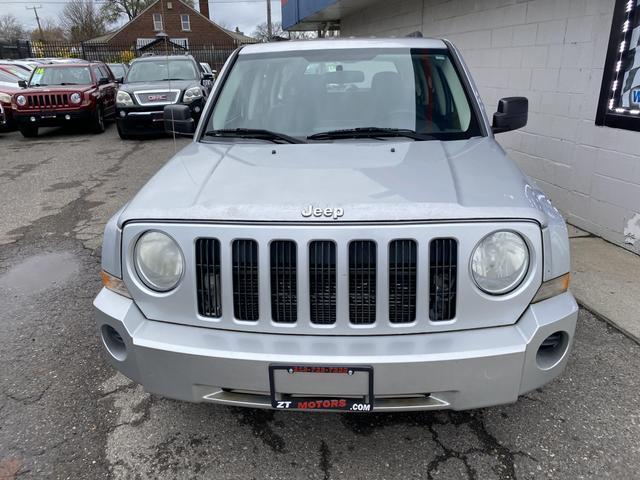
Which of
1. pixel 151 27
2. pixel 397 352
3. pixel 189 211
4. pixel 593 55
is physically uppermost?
pixel 151 27

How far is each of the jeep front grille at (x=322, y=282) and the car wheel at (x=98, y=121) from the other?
12.8 metres

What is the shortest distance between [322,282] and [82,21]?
67259mm

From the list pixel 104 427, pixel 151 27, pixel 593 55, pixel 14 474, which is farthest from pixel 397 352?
pixel 151 27

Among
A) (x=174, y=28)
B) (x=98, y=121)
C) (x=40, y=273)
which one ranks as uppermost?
(x=174, y=28)

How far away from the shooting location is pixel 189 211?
2188mm

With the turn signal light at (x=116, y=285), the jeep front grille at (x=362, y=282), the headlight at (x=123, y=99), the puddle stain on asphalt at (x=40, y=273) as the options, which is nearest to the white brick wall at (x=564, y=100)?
the jeep front grille at (x=362, y=282)

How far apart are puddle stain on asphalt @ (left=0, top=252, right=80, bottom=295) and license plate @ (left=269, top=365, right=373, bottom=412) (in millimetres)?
3184

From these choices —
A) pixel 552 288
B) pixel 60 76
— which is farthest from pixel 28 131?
pixel 552 288

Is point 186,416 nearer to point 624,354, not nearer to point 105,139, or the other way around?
point 624,354

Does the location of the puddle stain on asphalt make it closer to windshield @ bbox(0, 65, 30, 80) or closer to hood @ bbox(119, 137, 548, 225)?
hood @ bbox(119, 137, 548, 225)

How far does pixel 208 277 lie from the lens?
2.15 m

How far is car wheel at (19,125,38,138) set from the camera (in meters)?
12.9

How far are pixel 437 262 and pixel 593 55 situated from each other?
14.0 feet

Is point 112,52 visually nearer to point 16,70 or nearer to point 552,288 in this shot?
point 16,70
